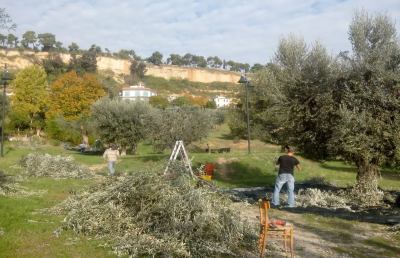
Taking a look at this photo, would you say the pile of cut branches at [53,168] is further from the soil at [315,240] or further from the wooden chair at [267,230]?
the wooden chair at [267,230]

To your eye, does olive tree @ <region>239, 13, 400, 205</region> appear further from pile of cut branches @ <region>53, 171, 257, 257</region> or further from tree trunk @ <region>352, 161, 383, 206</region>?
pile of cut branches @ <region>53, 171, 257, 257</region>

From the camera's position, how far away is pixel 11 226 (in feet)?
31.4

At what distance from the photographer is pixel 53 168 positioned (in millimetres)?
21938

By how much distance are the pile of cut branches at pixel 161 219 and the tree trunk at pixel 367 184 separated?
7721 mm

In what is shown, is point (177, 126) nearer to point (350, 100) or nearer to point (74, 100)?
point (350, 100)

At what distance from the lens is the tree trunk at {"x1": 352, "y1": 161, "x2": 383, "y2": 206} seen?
15636mm

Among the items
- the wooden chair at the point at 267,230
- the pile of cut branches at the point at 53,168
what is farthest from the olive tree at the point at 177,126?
the wooden chair at the point at 267,230

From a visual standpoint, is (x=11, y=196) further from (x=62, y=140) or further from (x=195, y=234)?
(x=62, y=140)

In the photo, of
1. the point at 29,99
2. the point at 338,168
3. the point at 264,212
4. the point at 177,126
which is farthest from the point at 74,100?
the point at 264,212

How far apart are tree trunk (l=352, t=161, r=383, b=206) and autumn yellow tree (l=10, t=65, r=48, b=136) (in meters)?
55.4

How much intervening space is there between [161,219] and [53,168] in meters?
14.5

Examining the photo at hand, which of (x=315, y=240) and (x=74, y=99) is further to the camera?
(x=74, y=99)

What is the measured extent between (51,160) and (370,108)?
15.1 meters

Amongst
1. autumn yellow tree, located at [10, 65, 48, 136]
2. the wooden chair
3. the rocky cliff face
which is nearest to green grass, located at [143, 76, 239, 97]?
the rocky cliff face
